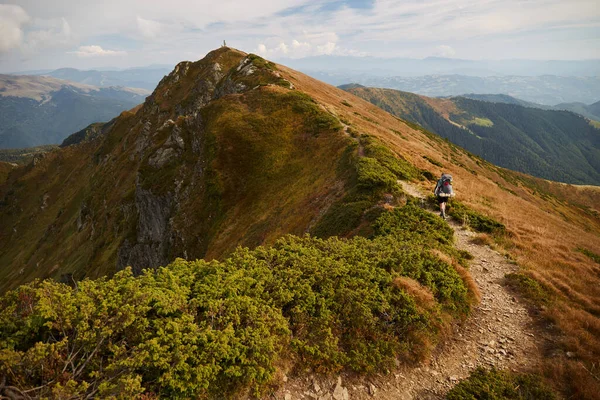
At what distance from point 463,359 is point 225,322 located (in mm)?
8280

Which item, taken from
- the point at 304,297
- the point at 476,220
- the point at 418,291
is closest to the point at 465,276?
the point at 418,291

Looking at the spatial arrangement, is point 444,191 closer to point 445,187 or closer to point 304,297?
point 445,187

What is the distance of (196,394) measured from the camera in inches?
294

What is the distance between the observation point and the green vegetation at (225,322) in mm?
7121

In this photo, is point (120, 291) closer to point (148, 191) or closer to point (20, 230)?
point (148, 191)

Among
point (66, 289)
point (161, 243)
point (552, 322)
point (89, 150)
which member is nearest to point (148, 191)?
point (161, 243)

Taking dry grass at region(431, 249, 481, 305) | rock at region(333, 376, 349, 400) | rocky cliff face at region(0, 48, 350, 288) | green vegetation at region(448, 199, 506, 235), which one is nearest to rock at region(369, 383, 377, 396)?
rock at region(333, 376, 349, 400)

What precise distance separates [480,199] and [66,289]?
30.2 m

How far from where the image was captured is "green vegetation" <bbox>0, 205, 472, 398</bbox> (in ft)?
23.4

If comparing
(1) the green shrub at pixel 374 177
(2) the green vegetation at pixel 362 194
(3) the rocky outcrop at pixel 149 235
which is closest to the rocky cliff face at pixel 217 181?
(3) the rocky outcrop at pixel 149 235

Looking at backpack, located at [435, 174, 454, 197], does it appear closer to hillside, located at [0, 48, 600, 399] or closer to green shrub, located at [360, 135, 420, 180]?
hillside, located at [0, 48, 600, 399]

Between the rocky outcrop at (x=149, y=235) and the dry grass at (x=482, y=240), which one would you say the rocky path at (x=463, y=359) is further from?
the rocky outcrop at (x=149, y=235)

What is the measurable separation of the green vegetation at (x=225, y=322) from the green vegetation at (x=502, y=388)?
4.76 ft

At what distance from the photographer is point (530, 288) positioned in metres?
14.1
